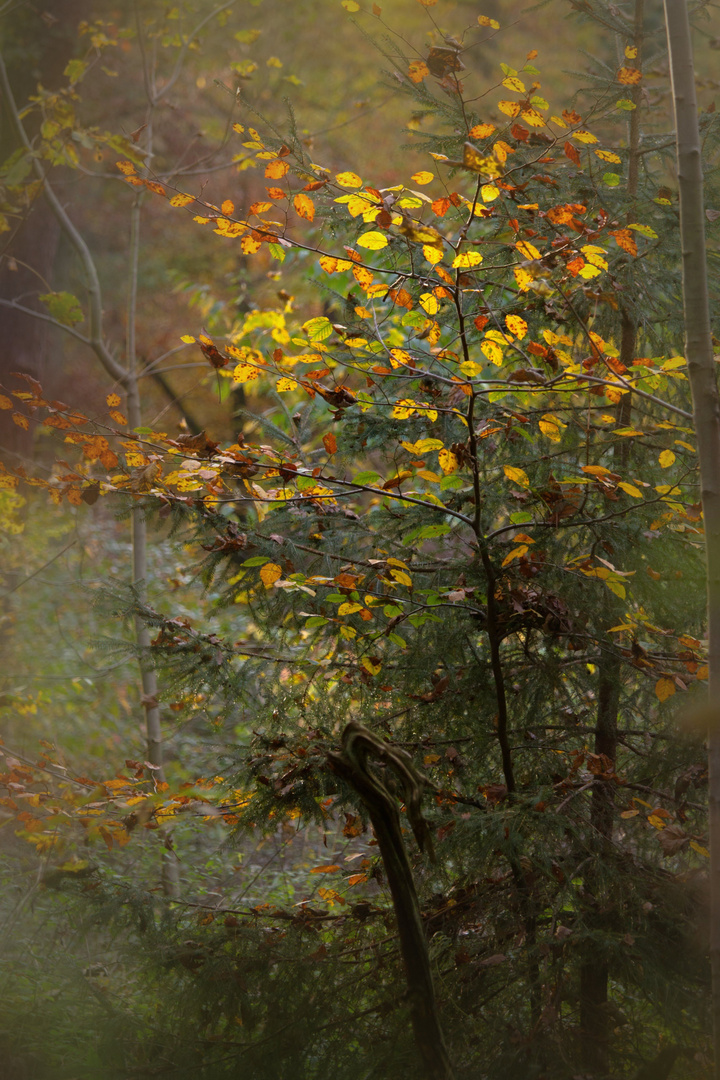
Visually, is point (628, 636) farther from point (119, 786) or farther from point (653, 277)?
point (119, 786)

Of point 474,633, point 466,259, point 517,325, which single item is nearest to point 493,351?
point 517,325

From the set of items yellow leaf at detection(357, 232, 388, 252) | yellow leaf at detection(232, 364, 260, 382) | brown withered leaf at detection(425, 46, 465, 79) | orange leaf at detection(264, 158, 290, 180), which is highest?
Result: brown withered leaf at detection(425, 46, 465, 79)

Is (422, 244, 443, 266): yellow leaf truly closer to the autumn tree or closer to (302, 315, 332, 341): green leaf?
the autumn tree

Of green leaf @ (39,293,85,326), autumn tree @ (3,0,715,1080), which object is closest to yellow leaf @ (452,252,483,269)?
autumn tree @ (3,0,715,1080)

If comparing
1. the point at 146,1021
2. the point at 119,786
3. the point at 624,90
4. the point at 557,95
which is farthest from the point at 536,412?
the point at 557,95

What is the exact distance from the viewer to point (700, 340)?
58.6 inches

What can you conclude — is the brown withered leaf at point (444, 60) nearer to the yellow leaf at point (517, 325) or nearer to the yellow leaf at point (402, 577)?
the yellow leaf at point (517, 325)

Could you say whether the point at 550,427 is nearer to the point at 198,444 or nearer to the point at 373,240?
the point at 373,240

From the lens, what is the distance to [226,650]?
241cm

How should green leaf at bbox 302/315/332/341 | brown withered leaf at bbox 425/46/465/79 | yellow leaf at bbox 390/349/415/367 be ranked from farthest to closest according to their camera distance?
yellow leaf at bbox 390/349/415/367
green leaf at bbox 302/315/332/341
brown withered leaf at bbox 425/46/465/79

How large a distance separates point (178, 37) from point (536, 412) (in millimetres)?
3702

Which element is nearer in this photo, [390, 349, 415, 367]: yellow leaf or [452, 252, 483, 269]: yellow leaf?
[452, 252, 483, 269]: yellow leaf

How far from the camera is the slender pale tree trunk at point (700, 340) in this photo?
1.48 metres

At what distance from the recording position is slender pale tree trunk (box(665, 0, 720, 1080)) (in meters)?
1.48
